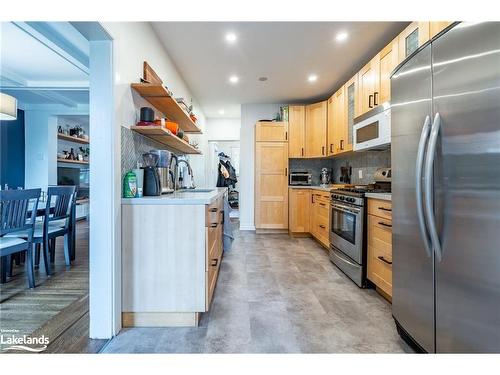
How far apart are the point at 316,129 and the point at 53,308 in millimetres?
4420

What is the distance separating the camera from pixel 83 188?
7.10 meters

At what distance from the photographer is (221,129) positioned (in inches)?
277

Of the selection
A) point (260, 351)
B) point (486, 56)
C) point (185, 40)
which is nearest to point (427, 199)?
point (486, 56)

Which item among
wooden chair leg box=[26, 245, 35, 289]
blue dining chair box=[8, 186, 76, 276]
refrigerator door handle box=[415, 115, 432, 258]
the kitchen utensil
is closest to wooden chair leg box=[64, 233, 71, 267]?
blue dining chair box=[8, 186, 76, 276]

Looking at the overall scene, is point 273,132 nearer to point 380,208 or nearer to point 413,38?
point 413,38

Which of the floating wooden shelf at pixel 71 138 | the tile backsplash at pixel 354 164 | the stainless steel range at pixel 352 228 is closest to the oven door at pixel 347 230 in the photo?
the stainless steel range at pixel 352 228

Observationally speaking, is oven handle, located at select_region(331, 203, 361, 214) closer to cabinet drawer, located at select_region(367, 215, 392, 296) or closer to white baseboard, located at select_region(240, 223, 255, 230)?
cabinet drawer, located at select_region(367, 215, 392, 296)

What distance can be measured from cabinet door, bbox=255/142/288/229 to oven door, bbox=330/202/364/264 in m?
1.72

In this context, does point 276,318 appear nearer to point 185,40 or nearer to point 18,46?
point 185,40

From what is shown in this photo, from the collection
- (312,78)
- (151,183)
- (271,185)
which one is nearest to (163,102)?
(151,183)

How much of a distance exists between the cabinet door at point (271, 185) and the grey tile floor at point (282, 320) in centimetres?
199

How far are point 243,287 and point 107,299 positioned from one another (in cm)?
122

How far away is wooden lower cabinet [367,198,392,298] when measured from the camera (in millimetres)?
2211

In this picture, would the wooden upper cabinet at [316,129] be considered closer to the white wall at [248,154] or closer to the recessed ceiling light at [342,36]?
the white wall at [248,154]
